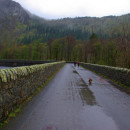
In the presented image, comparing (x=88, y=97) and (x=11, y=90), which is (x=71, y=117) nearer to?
(x=11, y=90)

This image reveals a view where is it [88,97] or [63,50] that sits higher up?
[63,50]

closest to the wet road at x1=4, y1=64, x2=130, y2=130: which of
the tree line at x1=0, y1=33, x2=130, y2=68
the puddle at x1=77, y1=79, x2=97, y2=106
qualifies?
the puddle at x1=77, y1=79, x2=97, y2=106

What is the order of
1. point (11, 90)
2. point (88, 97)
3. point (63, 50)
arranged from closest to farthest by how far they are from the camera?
point (11, 90) < point (88, 97) < point (63, 50)

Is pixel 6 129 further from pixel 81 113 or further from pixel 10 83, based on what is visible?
pixel 81 113

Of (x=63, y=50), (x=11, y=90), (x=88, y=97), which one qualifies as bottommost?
(x=88, y=97)

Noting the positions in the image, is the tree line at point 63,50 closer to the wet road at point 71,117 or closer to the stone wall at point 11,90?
the wet road at point 71,117

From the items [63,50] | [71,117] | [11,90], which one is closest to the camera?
[71,117]

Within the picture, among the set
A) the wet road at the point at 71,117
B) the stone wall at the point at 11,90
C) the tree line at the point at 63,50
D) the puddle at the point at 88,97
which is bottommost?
the puddle at the point at 88,97

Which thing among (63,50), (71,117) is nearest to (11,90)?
(71,117)

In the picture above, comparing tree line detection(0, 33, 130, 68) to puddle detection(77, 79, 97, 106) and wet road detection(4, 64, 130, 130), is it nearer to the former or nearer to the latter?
puddle detection(77, 79, 97, 106)

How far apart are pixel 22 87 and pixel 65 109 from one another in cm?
187

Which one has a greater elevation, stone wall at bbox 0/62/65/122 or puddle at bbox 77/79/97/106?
stone wall at bbox 0/62/65/122

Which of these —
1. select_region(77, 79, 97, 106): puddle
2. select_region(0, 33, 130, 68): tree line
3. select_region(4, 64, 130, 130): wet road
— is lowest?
select_region(77, 79, 97, 106): puddle

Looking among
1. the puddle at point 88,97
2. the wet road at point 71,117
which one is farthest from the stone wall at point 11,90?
the puddle at point 88,97
